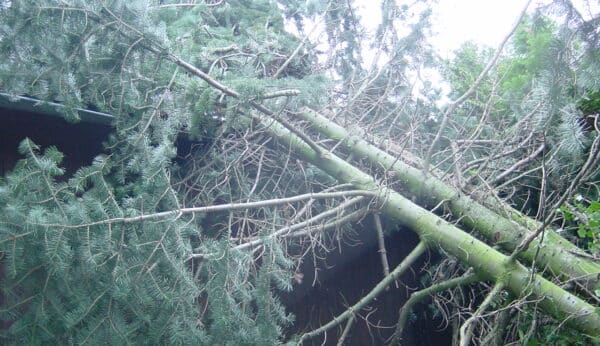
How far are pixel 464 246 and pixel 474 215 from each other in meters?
0.44

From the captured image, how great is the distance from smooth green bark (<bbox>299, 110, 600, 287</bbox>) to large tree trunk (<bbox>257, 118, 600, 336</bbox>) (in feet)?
0.34

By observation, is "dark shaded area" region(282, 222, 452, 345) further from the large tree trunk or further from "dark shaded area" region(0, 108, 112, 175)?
"dark shaded area" region(0, 108, 112, 175)

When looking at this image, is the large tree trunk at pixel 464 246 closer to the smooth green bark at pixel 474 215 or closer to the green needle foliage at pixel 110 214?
the smooth green bark at pixel 474 215

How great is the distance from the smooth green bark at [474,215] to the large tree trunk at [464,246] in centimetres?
10

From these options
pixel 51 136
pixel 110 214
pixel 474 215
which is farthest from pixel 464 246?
pixel 51 136

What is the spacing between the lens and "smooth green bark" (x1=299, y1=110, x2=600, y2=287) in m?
→ 4.03

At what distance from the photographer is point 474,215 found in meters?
4.45

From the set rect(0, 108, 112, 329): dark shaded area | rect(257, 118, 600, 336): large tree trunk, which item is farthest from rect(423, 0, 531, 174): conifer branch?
rect(0, 108, 112, 329): dark shaded area

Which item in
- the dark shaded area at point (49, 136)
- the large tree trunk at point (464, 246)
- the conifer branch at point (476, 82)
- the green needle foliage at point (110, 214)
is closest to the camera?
the green needle foliage at point (110, 214)

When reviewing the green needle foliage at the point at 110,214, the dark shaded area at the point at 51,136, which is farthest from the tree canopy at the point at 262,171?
the dark shaded area at the point at 51,136

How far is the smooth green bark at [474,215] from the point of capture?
403cm

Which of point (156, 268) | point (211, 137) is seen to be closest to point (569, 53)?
point (156, 268)

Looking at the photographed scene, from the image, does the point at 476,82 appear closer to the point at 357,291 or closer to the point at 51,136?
the point at 357,291

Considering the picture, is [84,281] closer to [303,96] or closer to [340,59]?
[303,96]
